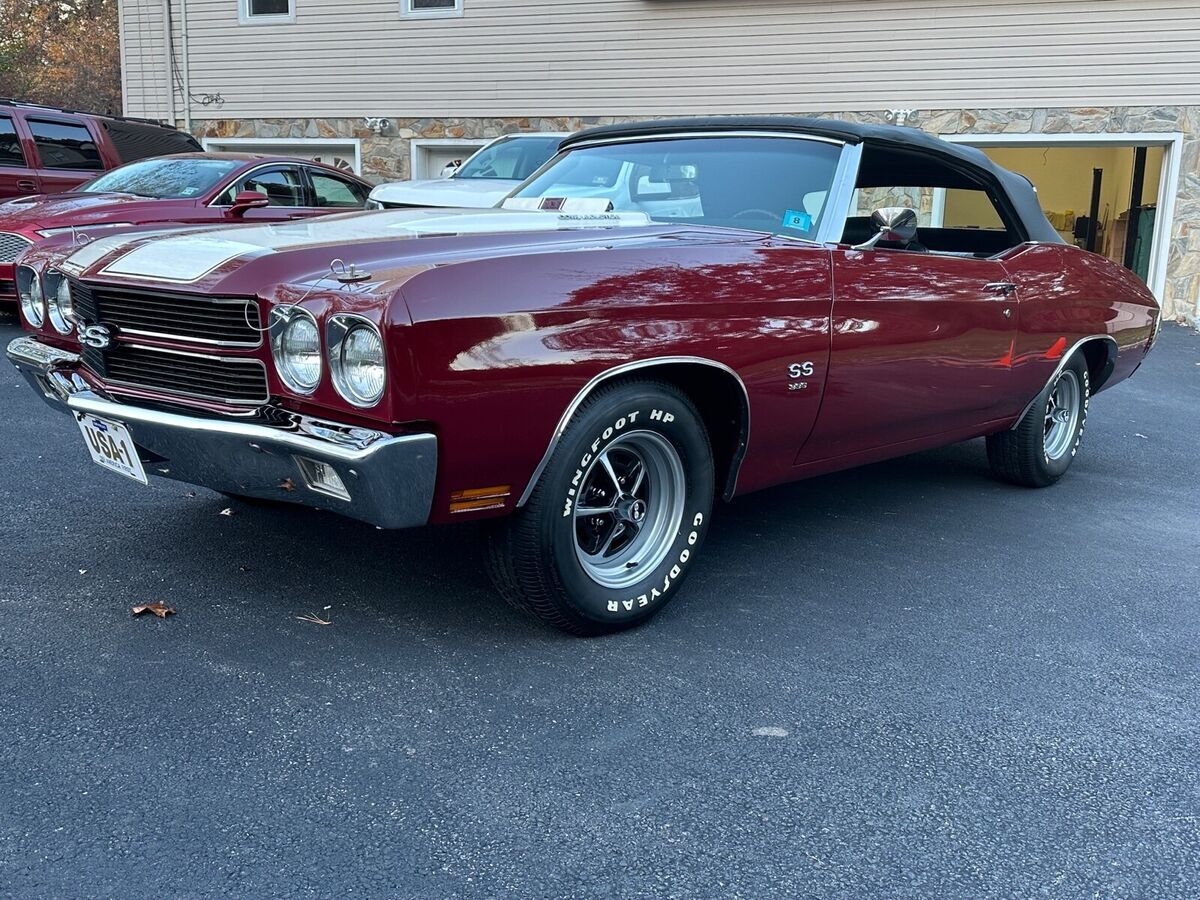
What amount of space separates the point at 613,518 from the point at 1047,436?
296 centimetres

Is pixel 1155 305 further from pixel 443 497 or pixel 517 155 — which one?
pixel 517 155

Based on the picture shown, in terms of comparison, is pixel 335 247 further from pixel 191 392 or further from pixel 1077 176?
pixel 1077 176

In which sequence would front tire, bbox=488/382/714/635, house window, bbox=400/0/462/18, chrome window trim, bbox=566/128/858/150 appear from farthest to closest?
1. house window, bbox=400/0/462/18
2. chrome window trim, bbox=566/128/858/150
3. front tire, bbox=488/382/714/635

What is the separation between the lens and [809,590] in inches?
148

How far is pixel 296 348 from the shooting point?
276cm

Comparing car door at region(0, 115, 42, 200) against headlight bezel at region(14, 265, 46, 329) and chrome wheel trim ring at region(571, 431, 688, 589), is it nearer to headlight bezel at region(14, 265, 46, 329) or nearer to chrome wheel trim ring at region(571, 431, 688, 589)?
headlight bezel at region(14, 265, 46, 329)

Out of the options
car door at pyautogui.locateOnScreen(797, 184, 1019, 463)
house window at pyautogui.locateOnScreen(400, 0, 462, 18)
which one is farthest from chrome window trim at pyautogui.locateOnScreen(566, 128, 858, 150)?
house window at pyautogui.locateOnScreen(400, 0, 462, 18)

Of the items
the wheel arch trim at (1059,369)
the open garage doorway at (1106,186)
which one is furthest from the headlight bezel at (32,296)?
the open garage doorway at (1106,186)

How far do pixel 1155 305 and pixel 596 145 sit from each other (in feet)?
10.8

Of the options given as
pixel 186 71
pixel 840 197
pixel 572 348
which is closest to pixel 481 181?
pixel 840 197

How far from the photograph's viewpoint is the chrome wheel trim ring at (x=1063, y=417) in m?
5.35

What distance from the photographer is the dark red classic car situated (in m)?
2.70

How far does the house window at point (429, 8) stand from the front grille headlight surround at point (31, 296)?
1225 cm

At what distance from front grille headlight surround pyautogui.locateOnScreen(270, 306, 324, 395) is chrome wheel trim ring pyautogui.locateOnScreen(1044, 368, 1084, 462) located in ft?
12.6
